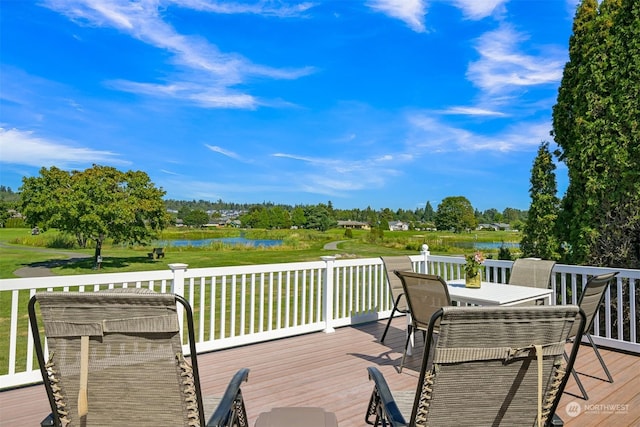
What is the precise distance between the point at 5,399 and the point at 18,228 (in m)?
25.7

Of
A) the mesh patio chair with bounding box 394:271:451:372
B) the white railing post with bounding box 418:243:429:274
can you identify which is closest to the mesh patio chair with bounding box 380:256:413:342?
the white railing post with bounding box 418:243:429:274

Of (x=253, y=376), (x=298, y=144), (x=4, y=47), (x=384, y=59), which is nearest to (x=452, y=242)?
(x=384, y=59)

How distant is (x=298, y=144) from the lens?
25453 mm

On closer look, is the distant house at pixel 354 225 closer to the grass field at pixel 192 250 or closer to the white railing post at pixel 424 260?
the grass field at pixel 192 250

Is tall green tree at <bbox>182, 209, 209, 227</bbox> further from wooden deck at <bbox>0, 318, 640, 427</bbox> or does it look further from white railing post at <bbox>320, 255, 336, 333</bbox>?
wooden deck at <bbox>0, 318, 640, 427</bbox>

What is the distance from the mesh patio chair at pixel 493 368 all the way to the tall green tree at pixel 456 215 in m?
21.1

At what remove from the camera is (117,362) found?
1.39 metres

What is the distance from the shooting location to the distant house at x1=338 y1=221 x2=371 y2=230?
104ft

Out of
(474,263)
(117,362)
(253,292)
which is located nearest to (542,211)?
(474,263)

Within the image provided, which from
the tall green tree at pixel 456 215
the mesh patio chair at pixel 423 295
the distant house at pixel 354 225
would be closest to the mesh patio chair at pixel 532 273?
the mesh patio chair at pixel 423 295

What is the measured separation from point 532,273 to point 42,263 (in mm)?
27088

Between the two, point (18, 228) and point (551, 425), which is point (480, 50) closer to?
point (551, 425)

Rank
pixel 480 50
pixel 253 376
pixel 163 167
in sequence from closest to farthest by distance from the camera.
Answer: pixel 253 376 < pixel 480 50 < pixel 163 167

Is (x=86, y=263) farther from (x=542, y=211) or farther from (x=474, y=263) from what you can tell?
(x=474, y=263)
